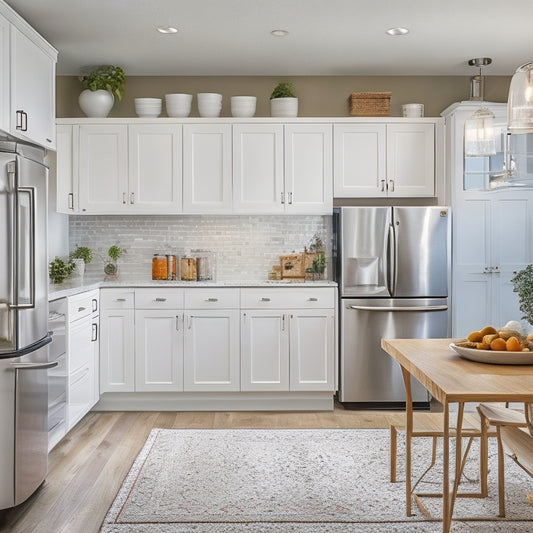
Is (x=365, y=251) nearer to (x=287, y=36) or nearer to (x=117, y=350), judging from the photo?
(x=287, y=36)

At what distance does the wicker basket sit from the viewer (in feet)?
16.4

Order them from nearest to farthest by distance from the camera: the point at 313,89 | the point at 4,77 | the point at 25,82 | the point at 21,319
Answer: the point at 21,319, the point at 4,77, the point at 25,82, the point at 313,89

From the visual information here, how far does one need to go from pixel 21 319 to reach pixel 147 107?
2.58m

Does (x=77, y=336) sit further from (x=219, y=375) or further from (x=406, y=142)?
(x=406, y=142)

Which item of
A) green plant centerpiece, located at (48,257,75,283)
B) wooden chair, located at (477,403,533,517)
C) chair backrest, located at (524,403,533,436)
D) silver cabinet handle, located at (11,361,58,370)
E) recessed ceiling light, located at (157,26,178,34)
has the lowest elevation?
wooden chair, located at (477,403,533,517)

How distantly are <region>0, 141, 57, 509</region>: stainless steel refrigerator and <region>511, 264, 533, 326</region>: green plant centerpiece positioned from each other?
3.23 metres

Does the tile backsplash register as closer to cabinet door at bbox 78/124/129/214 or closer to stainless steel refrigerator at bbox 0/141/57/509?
cabinet door at bbox 78/124/129/214

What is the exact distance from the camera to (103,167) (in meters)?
4.92

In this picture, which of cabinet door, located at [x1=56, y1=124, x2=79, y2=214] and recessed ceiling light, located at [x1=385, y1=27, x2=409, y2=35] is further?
cabinet door, located at [x1=56, y1=124, x2=79, y2=214]

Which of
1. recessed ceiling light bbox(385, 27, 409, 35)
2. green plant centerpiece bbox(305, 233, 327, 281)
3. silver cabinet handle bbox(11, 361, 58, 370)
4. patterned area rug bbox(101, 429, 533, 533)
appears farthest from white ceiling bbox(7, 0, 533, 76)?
patterned area rug bbox(101, 429, 533, 533)

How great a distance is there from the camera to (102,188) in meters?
4.93

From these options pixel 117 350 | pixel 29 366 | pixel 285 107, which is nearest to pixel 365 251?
pixel 285 107

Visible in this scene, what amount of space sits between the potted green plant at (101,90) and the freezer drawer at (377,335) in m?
2.41

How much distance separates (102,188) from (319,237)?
1791 mm
